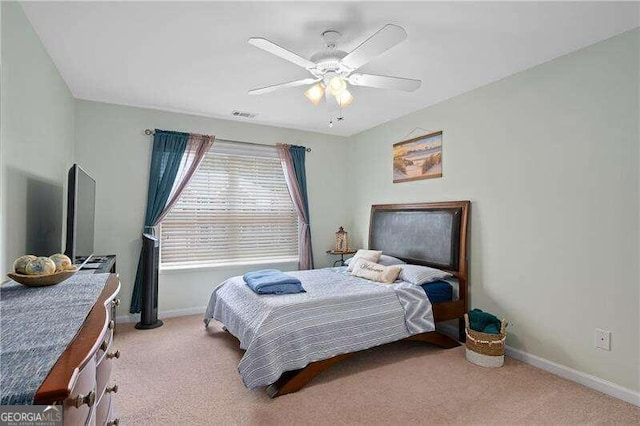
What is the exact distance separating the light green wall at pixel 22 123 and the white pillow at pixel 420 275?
2972 mm

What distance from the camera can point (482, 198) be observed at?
10.6ft

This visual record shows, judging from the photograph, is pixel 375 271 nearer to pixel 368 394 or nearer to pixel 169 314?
pixel 368 394

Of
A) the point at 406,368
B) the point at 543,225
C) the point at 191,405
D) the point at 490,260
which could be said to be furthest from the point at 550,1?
the point at 191,405

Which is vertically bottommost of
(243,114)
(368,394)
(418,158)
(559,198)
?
(368,394)

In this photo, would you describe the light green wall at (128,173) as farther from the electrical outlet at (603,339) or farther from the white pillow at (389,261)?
the electrical outlet at (603,339)

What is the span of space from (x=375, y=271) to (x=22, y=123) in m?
3.02

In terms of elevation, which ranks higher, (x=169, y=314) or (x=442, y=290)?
(x=442, y=290)

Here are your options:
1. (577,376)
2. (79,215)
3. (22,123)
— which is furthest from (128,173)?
(577,376)

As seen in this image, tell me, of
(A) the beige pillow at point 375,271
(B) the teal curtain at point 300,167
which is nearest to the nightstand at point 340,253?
(B) the teal curtain at point 300,167

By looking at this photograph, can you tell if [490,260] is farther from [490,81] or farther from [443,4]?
[443,4]

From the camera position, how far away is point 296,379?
7.71 ft

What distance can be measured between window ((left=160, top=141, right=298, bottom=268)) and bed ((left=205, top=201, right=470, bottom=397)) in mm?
1042

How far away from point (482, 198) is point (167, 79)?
10.5 feet

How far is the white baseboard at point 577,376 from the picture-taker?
7.30ft
